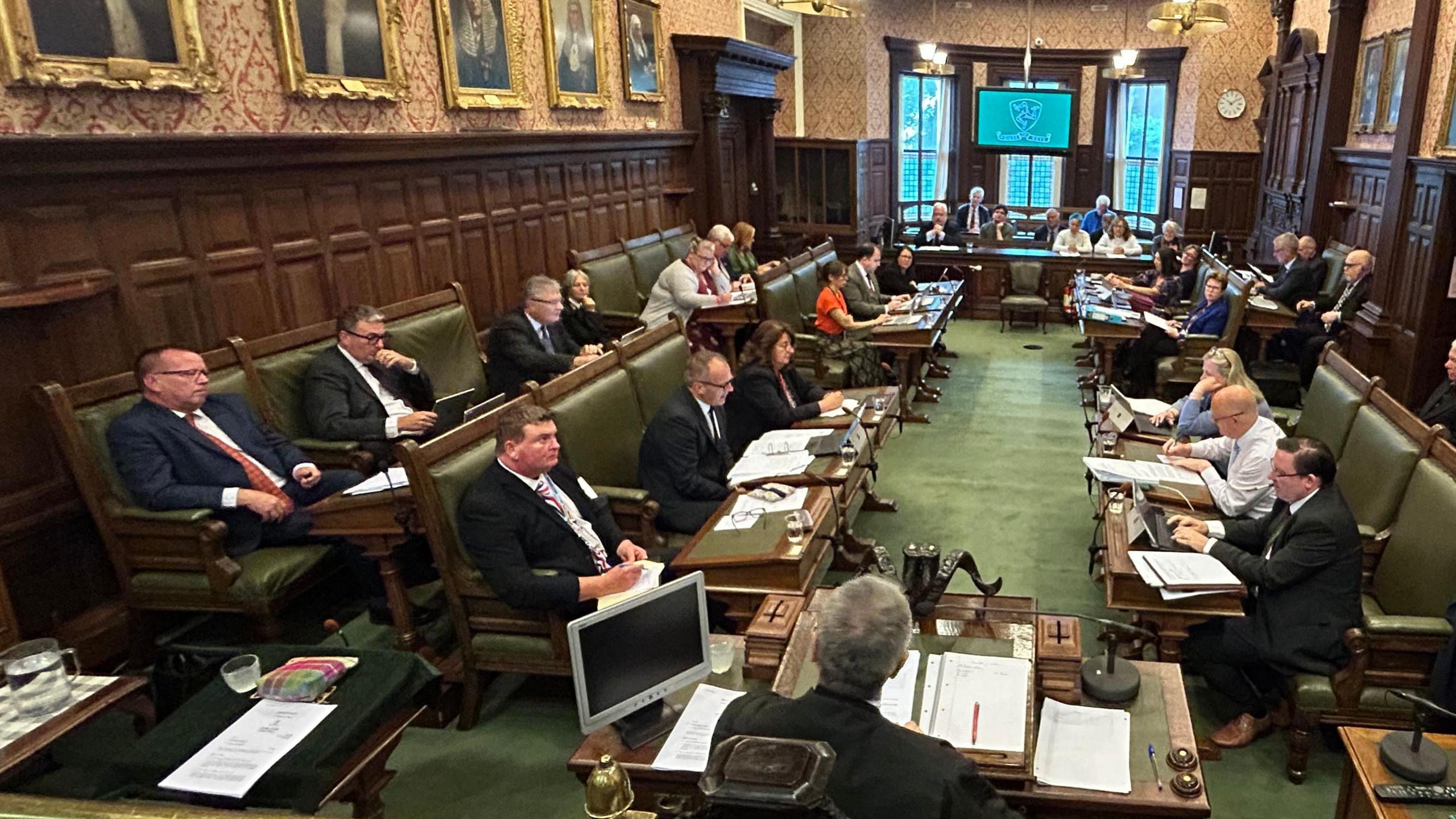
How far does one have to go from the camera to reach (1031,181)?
1327cm

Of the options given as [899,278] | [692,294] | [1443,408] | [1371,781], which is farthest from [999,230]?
[1371,781]

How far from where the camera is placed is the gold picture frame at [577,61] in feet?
21.5

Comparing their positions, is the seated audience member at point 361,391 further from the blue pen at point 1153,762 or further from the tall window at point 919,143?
the tall window at point 919,143

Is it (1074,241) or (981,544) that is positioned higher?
(1074,241)

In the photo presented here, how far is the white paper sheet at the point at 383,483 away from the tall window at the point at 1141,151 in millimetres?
11301

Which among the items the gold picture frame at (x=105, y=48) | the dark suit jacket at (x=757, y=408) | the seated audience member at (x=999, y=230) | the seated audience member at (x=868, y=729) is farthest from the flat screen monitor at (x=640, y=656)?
the seated audience member at (x=999, y=230)

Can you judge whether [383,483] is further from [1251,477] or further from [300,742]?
[1251,477]

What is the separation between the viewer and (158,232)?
387 cm

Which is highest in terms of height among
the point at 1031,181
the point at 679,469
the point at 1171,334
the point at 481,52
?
the point at 481,52

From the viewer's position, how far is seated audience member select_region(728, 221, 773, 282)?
836 cm

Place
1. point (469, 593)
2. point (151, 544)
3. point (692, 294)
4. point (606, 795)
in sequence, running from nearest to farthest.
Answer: point (606, 795), point (469, 593), point (151, 544), point (692, 294)

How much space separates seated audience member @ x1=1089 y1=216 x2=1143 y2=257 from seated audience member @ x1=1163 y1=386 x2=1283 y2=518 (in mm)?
6631

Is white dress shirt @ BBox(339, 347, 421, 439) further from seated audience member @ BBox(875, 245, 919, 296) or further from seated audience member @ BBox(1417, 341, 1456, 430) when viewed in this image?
seated audience member @ BBox(875, 245, 919, 296)

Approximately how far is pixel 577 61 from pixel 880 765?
6407 millimetres
